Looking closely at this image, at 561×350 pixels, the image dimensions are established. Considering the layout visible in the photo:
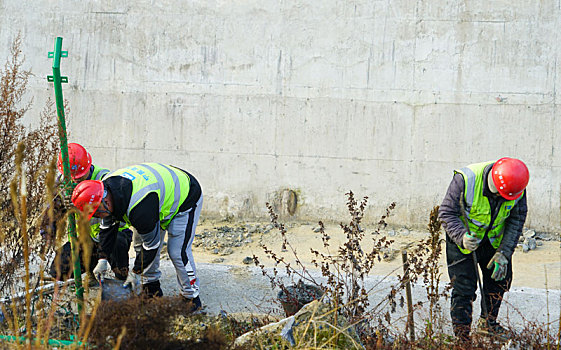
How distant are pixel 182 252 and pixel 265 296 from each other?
2.89 feet

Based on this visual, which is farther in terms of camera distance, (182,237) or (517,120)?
(517,120)

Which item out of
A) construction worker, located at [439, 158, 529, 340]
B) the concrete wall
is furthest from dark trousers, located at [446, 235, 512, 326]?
the concrete wall

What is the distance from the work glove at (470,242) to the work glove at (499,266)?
0.25 m

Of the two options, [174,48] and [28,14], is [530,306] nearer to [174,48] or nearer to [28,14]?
[174,48]

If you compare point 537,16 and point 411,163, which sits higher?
point 537,16

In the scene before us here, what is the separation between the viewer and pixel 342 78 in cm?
823

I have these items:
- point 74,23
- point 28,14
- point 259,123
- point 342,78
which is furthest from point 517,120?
point 28,14

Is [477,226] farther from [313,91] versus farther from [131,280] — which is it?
[313,91]

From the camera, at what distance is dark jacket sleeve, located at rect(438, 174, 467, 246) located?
4.00 m

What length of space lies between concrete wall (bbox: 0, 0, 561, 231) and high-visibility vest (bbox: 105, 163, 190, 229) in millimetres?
4129

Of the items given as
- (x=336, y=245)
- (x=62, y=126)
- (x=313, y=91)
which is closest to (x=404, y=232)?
(x=336, y=245)

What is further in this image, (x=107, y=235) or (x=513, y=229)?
(x=107, y=235)

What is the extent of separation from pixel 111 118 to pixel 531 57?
639cm

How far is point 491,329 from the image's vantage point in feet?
12.1
